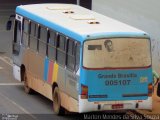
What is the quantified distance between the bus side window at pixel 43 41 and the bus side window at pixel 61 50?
1239 millimetres

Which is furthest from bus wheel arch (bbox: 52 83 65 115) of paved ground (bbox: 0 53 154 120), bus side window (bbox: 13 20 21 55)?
bus side window (bbox: 13 20 21 55)

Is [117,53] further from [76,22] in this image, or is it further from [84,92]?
[76,22]

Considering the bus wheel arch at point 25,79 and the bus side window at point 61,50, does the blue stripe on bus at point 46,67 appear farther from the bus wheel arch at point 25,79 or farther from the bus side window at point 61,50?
the bus wheel arch at point 25,79

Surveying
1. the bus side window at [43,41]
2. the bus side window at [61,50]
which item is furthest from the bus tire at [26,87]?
the bus side window at [61,50]

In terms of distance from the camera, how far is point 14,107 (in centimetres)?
2192

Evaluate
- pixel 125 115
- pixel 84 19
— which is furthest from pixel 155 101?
pixel 84 19

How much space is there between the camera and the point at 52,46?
21.5 metres

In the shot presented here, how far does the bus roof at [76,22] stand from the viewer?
19156mm

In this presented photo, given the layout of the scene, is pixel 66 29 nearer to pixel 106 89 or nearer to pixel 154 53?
pixel 106 89

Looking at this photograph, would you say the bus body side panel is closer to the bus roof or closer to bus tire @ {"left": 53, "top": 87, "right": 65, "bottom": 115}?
the bus roof

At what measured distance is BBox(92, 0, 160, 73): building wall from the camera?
86.6ft

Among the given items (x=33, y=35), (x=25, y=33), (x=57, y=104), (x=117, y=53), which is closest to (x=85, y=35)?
(x=117, y=53)

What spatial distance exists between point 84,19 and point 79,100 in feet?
10.7

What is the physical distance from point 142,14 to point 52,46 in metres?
7.07
